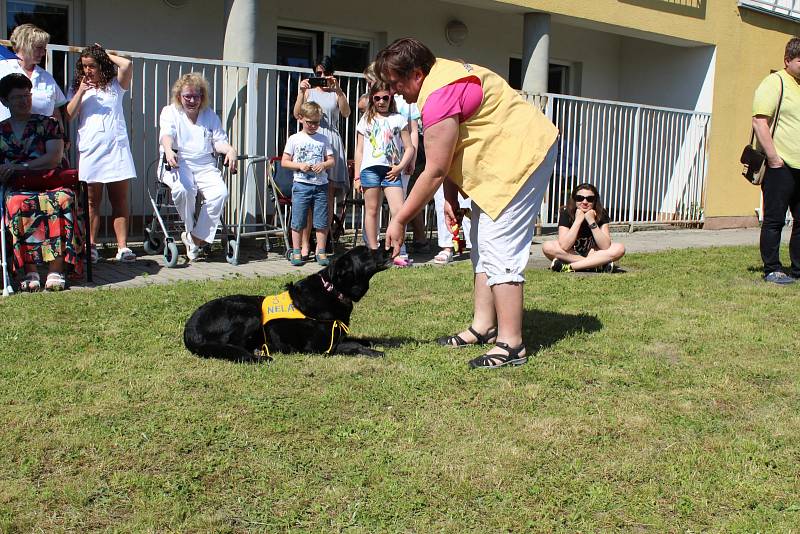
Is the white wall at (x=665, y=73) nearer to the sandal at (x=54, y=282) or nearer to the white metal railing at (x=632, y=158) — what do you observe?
the white metal railing at (x=632, y=158)

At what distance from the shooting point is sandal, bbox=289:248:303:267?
27.4 ft

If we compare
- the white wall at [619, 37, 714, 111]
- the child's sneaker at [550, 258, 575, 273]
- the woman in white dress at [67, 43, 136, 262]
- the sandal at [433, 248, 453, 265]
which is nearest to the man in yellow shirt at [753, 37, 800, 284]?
the child's sneaker at [550, 258, 575, 273]

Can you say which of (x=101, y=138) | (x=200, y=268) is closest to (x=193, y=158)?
(x=101, y=138)

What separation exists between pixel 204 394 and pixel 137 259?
4569mm

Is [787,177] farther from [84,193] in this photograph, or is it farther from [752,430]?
[84,193]

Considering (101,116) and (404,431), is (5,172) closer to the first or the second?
(101,116)

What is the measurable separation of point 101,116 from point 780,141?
633cm

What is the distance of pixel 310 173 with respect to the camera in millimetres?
8328

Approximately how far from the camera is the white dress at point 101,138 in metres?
7.77

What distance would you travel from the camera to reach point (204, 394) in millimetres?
4051

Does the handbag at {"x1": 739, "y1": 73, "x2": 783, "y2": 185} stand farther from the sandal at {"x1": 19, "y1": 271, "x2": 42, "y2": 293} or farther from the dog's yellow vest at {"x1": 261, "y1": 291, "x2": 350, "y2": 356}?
the sandal at {"x1": 19, "y1": 271, "x2": 42, "y2": 293}

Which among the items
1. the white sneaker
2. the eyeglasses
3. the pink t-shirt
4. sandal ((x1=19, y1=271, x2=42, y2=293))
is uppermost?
the eyeglasses

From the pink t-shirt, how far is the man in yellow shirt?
4.28 m

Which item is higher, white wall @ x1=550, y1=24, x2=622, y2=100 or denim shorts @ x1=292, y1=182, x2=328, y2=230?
white wall @ x1=550, y1=24, x2=622, y2=100
